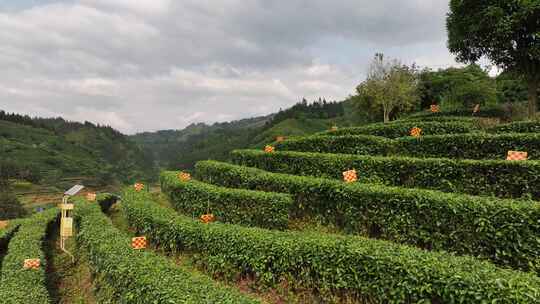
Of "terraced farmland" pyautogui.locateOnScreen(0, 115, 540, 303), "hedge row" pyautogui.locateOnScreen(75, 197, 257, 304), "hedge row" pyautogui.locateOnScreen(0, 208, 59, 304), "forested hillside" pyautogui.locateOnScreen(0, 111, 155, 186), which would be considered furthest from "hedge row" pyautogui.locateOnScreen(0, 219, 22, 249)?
"forested hillside" pyautogui.locateOnScreen(0, 111, 155, 186)

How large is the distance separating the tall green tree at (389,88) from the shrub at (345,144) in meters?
16.3

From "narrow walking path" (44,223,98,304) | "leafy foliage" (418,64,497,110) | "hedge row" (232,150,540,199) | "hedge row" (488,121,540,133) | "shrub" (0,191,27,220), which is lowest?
"shrub" (0,191,27,220)

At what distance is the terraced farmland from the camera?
6.77 meters

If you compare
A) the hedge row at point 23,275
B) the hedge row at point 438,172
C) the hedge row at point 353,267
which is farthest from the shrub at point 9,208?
the hedge row at point 438,172

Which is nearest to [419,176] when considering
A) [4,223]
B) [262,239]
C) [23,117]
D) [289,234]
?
[289,234]

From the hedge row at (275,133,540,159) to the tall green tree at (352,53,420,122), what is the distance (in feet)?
54.6

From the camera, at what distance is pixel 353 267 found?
24.0 ft

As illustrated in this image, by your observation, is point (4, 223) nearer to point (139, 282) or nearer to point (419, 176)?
point (139, 282)

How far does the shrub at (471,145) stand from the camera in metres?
11.5

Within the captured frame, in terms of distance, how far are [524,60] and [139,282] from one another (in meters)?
23.8

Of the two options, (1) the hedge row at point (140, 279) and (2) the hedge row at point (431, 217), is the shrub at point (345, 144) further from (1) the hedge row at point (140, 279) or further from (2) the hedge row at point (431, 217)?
(1) the hedge row at point (140, 279)

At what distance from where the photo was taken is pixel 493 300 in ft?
17.8

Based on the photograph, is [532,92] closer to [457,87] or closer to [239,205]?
[457,87]

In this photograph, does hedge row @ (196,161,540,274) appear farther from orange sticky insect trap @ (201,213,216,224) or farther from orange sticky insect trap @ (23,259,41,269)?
orange sticky insect trap @ (23,259,41,269)
